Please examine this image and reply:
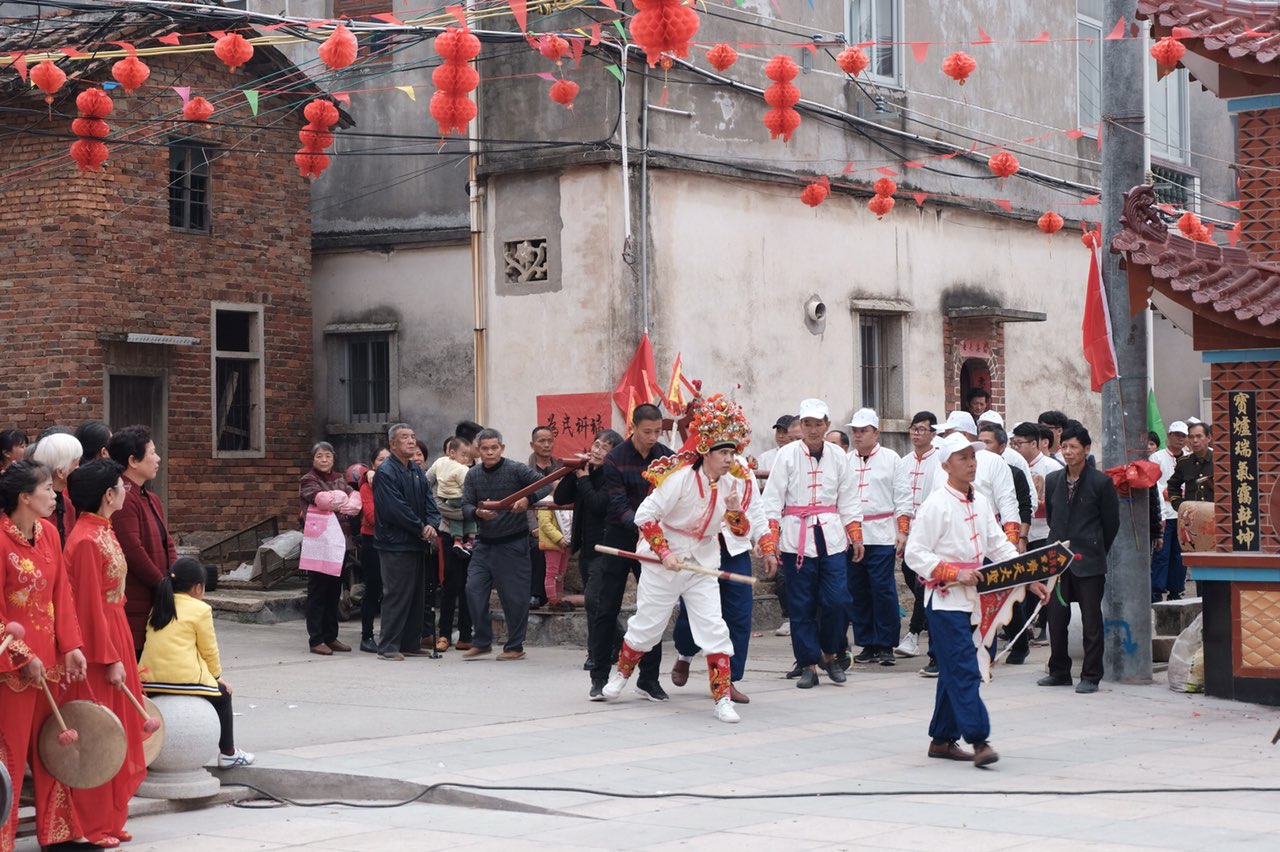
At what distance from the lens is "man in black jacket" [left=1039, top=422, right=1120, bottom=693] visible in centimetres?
1259

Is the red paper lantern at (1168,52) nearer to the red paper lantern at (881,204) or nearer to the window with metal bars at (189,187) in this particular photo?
the red paper lantern at (881,204)

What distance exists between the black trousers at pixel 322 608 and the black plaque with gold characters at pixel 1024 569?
684 cm

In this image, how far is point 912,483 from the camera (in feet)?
45.9

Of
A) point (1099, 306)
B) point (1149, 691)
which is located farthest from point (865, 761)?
point (1099, 306)

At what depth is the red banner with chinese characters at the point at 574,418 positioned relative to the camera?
15742mm

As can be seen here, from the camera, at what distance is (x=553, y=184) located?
16.2 m

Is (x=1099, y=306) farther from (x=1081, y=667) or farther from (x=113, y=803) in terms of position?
(x=113, y=803)

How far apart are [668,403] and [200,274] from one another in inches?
275

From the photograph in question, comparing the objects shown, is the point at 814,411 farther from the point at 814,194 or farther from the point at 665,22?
the point at 814,194

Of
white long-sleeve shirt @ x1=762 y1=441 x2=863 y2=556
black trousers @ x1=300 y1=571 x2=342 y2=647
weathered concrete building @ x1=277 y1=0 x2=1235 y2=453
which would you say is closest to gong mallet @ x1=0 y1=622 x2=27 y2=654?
white long-sleeve shirt @ x1=762 y1=441 x2=863 y2=556

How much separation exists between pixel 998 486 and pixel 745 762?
14.5ft

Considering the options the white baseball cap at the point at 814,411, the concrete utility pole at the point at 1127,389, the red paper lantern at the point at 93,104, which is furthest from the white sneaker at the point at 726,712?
the red paper lantern at the point at 93,104

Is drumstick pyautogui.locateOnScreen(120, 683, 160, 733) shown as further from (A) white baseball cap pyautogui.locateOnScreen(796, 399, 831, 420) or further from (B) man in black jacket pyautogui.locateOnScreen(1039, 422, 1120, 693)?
(B) man in black jacket pyautogui.locateOnScreen(1039, 422, 1120, 693)

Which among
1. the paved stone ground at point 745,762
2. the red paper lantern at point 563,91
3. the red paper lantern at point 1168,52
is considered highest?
the red paper lantern at point 563,91
